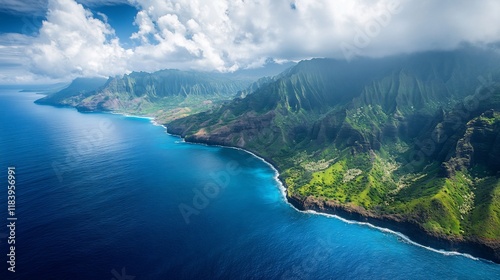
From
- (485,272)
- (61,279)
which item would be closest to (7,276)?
(61,279)

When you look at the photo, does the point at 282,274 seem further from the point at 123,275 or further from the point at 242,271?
the point at 123,275

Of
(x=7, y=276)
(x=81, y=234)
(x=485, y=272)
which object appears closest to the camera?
(x=7, y=276)

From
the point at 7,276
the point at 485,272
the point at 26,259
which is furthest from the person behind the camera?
the point at 485,272

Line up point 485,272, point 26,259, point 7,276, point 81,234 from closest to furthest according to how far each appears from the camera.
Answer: point 7,276
point 26,259
point 485,272
point 81,234

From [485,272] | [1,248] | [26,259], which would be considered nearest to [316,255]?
[485,272]

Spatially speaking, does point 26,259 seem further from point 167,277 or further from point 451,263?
point 451,263

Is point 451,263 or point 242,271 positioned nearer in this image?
point 242,271

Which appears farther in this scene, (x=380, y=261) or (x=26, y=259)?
(x=380, y=261)
